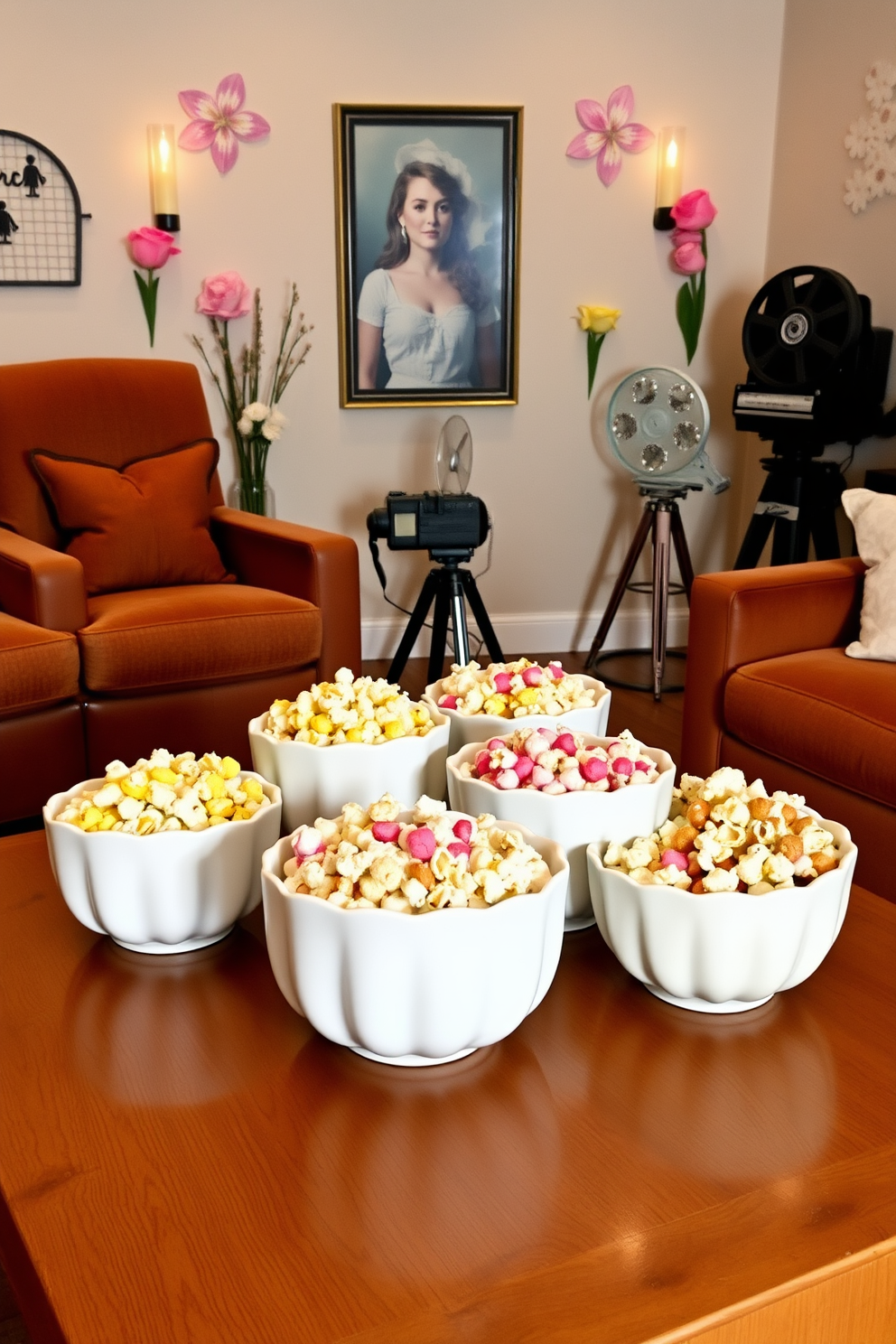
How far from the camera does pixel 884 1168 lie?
79cm

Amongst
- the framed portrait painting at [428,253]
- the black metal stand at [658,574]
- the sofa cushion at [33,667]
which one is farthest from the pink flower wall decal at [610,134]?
the sofa cushion at [33,667]

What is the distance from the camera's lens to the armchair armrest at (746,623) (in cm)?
217

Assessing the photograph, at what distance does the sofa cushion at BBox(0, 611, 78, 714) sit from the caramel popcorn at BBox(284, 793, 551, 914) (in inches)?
53.8

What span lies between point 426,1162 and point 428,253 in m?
3.11

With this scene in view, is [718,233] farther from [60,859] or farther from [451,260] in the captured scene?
[60,859]

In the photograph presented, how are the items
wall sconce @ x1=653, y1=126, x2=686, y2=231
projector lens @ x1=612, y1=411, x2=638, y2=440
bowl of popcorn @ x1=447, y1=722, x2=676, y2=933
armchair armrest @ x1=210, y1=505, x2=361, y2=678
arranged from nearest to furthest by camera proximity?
bowl of popcorn @ x1=447, y1=722, x2=676, y2=933
armchair armrest @ x1=210, y1=505, x2=361, y2=678
projector lens @ x1=612, y1=411, x2=638, y2=440
wall sconce @ x1=653, y1=126, x2=686, y2=231

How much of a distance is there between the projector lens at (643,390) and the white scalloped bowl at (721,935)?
243cm

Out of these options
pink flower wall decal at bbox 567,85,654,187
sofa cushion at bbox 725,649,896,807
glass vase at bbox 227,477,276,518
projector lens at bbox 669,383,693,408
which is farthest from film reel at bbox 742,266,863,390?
glass vase at bbox 227,477,276,518

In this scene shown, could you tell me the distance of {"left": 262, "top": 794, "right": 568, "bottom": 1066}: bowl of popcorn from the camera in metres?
0.85

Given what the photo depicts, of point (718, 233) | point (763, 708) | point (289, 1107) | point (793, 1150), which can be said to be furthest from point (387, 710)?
point (718, 233)

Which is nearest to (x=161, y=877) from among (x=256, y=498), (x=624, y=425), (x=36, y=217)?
(x=256, y=498)

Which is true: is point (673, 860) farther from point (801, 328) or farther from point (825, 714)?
point (801, 328)

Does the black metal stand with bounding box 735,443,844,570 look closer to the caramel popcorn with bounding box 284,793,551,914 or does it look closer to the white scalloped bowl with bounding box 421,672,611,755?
the white scalloped bowl with bounding box 421,672,611,755

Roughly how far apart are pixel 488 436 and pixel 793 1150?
306cm
